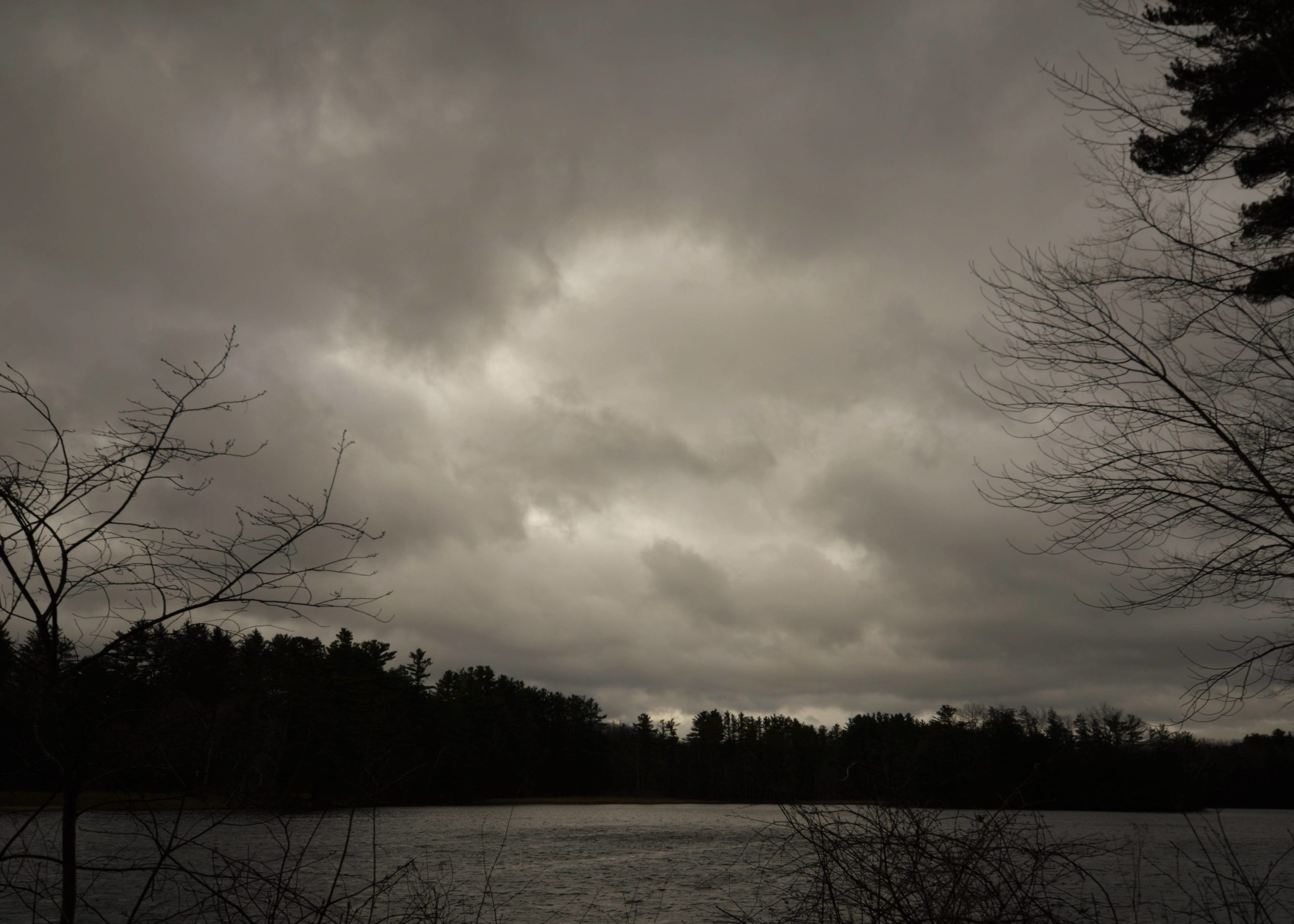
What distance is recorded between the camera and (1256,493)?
5.43 metres

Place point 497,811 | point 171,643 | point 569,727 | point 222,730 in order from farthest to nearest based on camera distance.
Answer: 1. point 569,727
2. point 497,811
3. point 222,730
4. point 171,643

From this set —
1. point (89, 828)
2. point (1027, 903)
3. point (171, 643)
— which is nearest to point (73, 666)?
point (171, 643)

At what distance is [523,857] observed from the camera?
102 ft

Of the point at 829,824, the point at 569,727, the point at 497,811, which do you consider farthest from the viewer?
the point at 569,727

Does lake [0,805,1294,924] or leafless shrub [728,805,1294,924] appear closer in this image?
leafless shrub [728,805,1294,924]

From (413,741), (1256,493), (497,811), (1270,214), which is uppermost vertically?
(1270,214)

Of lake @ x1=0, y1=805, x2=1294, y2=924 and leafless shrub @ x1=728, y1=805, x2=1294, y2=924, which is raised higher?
leafless shrub @ x1=728, y1=805, x2=1294, y2=924

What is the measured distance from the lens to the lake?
5363 millimetres

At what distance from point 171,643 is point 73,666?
38 cm

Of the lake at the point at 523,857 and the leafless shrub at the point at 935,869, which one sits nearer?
the leafless shrub at the point at 935,869

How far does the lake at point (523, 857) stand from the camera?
17.6ft

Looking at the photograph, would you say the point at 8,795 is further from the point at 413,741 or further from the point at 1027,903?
the point at 413,741

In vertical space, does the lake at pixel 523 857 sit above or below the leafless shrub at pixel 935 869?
below

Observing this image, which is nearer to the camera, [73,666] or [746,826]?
[73,666]
